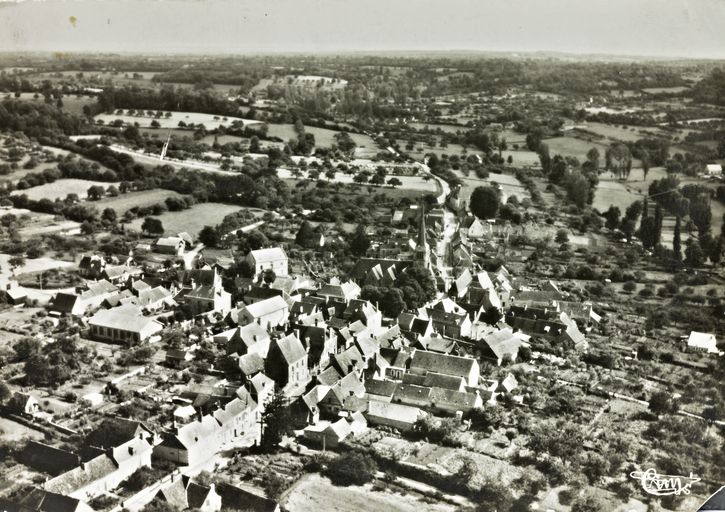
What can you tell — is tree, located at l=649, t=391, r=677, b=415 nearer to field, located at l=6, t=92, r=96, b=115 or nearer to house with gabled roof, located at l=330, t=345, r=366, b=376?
house with gabled roof, located at l=330, t=345, r=366, b=376

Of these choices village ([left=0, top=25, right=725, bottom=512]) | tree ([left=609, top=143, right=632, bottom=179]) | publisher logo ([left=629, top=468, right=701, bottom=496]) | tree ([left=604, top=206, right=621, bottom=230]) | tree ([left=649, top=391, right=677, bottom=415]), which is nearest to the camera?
publisher logo ([left=629, top=468, right=701, bottom=496])

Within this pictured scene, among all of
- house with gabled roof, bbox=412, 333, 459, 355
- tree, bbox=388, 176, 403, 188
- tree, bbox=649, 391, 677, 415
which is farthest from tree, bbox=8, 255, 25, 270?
tree, bbox=649, 391, 677, 415

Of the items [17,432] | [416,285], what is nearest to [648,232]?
[416,285]

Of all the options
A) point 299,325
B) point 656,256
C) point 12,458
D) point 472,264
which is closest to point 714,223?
point 656,256

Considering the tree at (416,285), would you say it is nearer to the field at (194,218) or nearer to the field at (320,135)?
the field at (194,218)

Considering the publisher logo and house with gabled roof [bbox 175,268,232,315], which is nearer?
the publisher logo

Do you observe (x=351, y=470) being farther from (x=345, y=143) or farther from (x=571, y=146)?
(x=345, y=143)
